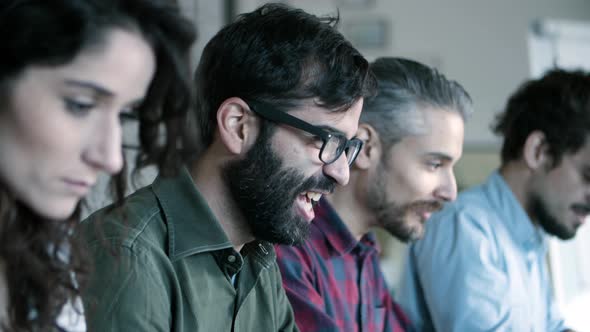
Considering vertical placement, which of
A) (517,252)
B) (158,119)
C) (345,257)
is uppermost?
(158,119)

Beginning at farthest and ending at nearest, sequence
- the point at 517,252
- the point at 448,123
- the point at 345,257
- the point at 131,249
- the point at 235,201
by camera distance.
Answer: the point at 517,252 → the point at 448,123 → the point at 345,257 → the point at 235,201 → the point at 131,249

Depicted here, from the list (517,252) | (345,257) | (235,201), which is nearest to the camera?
(235,201)

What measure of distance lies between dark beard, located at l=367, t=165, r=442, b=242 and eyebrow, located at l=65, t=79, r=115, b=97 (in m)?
1.01

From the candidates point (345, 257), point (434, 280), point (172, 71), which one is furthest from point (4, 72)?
point (434, 280)

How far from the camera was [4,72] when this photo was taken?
700 mm

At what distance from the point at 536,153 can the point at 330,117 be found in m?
1.13

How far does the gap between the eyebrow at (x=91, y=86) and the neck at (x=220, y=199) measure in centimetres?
47

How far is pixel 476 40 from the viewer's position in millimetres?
3738

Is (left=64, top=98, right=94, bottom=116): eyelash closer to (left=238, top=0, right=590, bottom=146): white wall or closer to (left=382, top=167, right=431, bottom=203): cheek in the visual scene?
(left=382, top=167, right=431, bottom=203): cheek

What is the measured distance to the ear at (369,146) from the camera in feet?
5.47

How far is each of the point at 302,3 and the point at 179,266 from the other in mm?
3011

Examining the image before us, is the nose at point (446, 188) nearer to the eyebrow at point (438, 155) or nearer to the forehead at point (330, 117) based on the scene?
the eyebrow at point (438, 155)

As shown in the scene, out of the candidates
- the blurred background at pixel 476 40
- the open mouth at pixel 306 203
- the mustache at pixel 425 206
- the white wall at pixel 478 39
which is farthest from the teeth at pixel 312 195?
the white wall at pixel 478 39

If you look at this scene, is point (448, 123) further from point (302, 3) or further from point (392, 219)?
point (302, 3)
